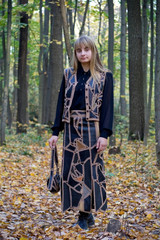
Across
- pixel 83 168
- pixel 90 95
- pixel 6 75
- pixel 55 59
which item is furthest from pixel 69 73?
pixel 55 59

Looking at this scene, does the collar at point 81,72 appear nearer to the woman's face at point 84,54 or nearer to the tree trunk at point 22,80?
the woman's face at point 84,54

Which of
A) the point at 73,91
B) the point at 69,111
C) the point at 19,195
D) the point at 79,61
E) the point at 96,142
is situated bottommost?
the point at 19,195

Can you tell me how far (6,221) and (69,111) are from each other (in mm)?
1680

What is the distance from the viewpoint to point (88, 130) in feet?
11.9

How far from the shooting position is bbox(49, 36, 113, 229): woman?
3.61 metres

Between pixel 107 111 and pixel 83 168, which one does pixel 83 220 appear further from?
pixel 107 111

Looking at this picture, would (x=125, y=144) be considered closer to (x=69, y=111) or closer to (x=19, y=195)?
(x=19, y=195)

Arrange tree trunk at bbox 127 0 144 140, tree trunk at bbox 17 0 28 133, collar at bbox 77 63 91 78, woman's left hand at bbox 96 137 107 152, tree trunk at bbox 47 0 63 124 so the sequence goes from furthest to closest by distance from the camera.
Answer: tree trunk at bbox 17 0 28 133, tree trunk at bbox 47 0 63 124, tree trunk at bbox 127 0 144 140, collar at bbox 77 63 91 78, woman's left hand at bbox 96 137 107 152

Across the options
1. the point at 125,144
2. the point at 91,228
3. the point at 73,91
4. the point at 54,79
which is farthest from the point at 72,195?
the point at 54,79

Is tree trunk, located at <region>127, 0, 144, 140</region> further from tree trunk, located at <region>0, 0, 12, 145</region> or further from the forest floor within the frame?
tree trunk, located at <region>0, 0, 12, 145</region>

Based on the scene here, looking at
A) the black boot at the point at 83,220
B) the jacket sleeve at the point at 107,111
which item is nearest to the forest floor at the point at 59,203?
the black boot at the point at 83,220

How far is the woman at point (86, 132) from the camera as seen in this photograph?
361cm

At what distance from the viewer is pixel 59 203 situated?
200 inches

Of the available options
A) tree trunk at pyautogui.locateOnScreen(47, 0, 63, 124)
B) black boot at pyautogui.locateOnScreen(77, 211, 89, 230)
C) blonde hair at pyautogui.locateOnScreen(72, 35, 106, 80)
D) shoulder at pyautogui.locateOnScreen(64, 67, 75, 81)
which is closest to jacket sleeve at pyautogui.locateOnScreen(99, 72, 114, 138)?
blonde hair at pyautogui.locateOnScreen(72, 35, 106, 80)
